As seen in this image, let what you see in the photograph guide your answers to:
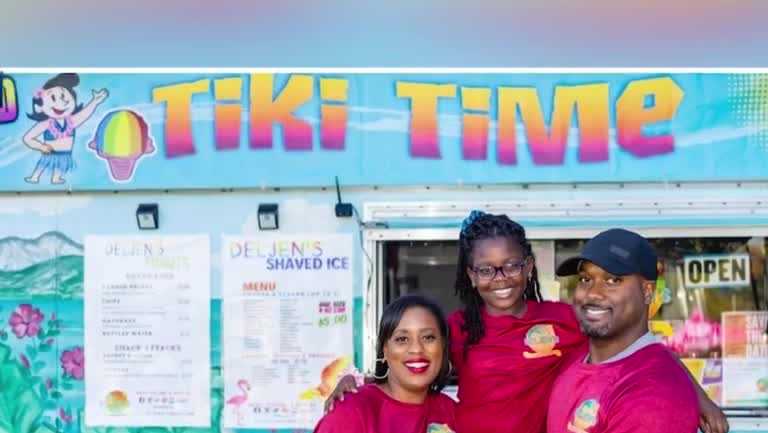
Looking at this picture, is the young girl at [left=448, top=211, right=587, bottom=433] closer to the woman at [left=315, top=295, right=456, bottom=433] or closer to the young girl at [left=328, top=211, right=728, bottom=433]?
the young girl at [left=328, top=211, right=728, bottom=433]

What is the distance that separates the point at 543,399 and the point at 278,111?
2.02 meters

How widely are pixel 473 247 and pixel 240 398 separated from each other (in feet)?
5.98

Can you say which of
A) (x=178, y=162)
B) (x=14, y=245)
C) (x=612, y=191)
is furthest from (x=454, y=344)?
(x=14, y=245)

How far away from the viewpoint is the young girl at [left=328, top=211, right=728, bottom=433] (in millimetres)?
2480

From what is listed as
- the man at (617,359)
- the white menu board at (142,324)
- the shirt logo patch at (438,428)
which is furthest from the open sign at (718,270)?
the white menu board at (142,324)

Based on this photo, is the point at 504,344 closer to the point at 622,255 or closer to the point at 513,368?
the point at 513,368

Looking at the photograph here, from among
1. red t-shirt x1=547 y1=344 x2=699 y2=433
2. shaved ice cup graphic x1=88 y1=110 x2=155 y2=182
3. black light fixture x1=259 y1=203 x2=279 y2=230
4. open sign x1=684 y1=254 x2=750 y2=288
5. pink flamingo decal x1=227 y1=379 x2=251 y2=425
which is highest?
shaved ice cup graphic x1=88 y1=110 x2=155 y2=182

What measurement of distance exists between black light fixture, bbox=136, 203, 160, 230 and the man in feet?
7.84

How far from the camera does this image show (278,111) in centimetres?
388

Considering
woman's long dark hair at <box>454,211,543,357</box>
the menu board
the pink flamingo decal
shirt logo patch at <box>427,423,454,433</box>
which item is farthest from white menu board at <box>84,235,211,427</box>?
the menu board

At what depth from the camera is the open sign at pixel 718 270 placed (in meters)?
3.90

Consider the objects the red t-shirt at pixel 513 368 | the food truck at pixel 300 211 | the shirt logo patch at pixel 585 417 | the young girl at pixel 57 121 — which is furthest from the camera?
the young girl at pixel 57 121

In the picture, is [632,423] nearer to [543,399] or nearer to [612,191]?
[543,399]

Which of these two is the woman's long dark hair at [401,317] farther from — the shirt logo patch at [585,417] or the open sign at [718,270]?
the open sign at [718,270]
